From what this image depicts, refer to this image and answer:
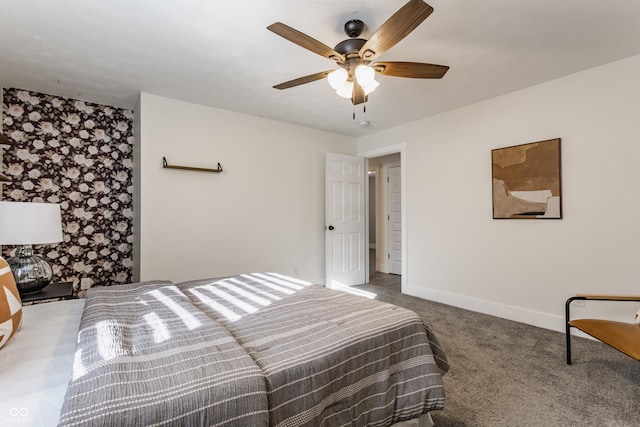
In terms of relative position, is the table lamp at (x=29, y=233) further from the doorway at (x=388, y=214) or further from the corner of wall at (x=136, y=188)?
the doorway at (x=388, y=214)

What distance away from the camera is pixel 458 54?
8.28ft

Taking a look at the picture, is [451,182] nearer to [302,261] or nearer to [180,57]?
[302,261]

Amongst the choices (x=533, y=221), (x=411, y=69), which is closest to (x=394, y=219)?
(x=533, y=221)

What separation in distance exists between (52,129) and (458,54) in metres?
4.21

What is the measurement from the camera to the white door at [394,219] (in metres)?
5.99

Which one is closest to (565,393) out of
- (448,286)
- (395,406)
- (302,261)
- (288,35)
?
(395,406)

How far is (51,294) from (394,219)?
17.0 feet

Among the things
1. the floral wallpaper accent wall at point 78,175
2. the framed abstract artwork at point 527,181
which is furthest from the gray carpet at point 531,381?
the floral wallpaper accent wall at point 78,175

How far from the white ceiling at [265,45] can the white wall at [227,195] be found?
457 mm

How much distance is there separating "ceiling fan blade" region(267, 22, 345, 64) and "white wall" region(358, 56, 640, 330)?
2384mm

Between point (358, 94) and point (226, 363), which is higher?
point (358, 94)

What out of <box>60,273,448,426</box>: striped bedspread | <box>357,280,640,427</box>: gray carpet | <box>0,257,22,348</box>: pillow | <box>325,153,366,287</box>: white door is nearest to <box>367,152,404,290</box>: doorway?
<box>325,153,366,287</box>: white door

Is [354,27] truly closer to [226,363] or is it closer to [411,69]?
[411,69]

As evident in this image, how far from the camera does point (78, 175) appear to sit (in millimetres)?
3455
